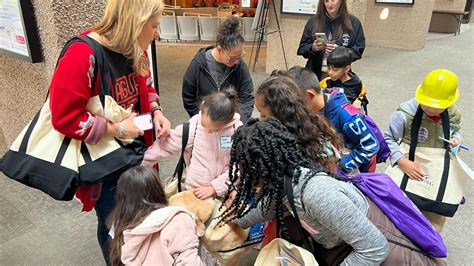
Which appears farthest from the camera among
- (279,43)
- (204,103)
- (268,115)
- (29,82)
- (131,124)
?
(279,43)

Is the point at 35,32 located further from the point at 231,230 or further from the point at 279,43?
the point at 279,43

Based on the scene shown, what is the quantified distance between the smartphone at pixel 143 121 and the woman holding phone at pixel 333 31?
178 cm

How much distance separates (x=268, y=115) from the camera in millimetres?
1407

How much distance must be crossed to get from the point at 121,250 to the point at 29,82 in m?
1.81

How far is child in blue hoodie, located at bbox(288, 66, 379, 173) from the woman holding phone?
119cm

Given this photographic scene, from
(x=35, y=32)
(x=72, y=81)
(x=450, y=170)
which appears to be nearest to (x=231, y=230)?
(x=72, y=81)

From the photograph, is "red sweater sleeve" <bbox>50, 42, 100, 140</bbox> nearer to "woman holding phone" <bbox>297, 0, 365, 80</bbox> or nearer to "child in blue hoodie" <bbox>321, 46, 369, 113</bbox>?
"child in blue hoodie" <bbox>321, 46, 369, 113</bbox>

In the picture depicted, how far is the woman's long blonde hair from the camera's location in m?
1.36

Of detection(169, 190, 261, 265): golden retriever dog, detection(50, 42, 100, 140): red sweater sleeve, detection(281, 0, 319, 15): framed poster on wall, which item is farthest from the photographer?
detection(281, 0, 319, 15): framed poster on wall

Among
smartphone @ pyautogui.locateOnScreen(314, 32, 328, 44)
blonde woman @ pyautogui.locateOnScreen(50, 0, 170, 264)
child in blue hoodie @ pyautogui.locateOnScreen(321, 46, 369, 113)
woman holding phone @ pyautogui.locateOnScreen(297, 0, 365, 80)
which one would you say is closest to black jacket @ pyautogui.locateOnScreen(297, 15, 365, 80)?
woman holding phone @ pyautogui.locateOnScreen(297, 0, 365, 80)

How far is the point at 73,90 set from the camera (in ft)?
4.26

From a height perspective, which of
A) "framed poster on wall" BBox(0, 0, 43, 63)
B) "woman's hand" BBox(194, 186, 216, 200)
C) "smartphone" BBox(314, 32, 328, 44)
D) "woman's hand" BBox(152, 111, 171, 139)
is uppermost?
"framed poster on wall" BBox(0, 0, 43, 63)

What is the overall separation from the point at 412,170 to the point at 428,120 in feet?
0.89

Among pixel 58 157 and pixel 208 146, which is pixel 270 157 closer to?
pixel 208 146
